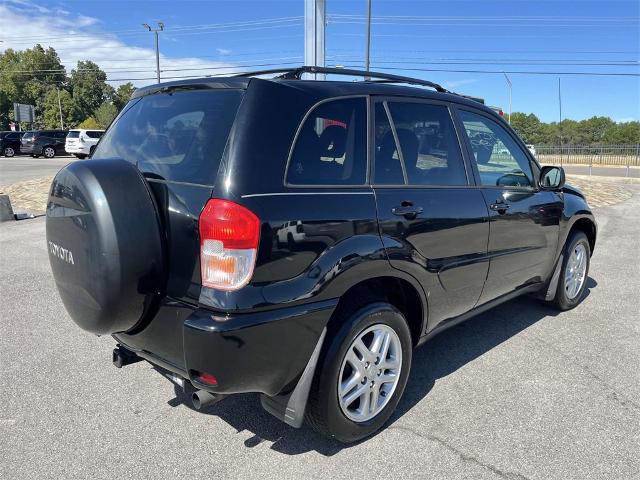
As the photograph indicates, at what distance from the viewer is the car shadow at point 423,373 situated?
277cm

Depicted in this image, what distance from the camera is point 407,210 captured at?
2818mm

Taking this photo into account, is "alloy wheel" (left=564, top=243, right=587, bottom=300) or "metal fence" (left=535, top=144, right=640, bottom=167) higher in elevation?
"metal fence" (left=535, top=144, right=640, bottom=167)

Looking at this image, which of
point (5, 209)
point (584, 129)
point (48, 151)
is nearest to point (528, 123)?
point (584, 129)

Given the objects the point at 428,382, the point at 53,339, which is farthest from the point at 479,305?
the point at 53,339

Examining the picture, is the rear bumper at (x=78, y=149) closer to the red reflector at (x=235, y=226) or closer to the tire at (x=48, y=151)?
the tire at (x=48, y=151)

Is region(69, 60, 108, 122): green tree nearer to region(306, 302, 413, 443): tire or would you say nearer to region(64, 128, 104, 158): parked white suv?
region(64, 128, 104, 158): parked white suv

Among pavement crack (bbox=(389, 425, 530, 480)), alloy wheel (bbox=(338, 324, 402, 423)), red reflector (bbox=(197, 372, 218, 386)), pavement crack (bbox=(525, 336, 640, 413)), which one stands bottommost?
pavement crack (bbox=(389, 425, 530, 480))

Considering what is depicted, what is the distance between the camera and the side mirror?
13.6 feet

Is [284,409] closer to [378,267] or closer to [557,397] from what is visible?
[378,267]

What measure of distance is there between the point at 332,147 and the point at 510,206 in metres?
1.73

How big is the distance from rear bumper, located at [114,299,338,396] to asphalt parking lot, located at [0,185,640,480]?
516mm

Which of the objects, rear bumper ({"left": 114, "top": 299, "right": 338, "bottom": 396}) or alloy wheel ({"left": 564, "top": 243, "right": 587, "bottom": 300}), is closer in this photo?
rear bumper ({"left": 114, "top": 299, "right": 338, "bottom": 396})

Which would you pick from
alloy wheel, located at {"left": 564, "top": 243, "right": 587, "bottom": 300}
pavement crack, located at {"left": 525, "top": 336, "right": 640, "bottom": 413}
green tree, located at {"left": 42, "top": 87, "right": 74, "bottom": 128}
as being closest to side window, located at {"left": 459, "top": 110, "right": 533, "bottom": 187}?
alloy wheel, located at {"left": 564, "top": 243, "right": 587, "bottom": 300}

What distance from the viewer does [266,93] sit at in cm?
238
